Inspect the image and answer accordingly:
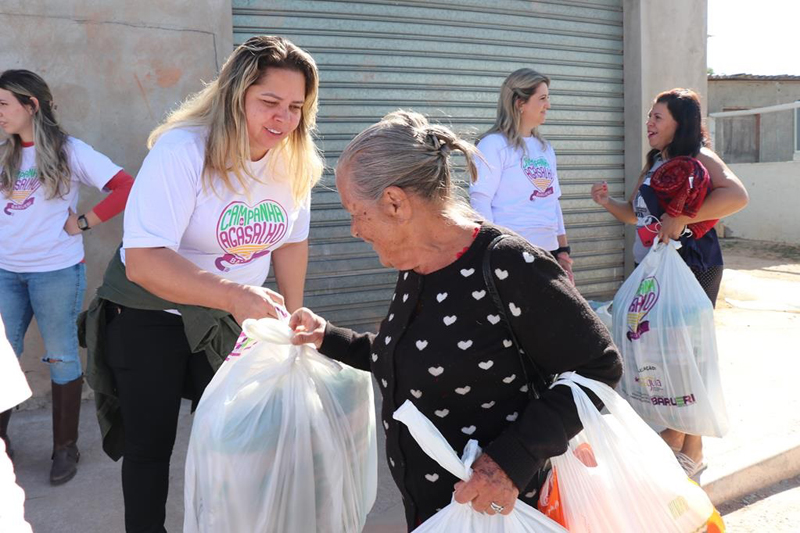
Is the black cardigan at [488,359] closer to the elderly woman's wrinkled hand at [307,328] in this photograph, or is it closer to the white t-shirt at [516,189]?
the elderly woman's wrinkled hand at [307,328]

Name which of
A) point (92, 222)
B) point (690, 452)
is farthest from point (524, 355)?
point (92, 222)

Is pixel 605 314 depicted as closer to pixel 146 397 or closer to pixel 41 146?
pixel 146 397

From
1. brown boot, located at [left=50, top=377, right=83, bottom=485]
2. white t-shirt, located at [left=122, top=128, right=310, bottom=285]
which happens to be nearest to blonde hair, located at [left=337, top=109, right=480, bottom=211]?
white t-shirt, located at [left=122, top=128, right=310, bottom=285]

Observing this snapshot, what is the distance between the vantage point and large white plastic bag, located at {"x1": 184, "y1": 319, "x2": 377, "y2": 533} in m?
2.02

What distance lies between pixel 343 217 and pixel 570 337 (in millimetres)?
3972

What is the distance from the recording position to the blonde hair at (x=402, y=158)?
1750mm

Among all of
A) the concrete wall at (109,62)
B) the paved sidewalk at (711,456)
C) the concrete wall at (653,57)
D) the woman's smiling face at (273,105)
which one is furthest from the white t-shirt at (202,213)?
the concrete wall at (653,57)

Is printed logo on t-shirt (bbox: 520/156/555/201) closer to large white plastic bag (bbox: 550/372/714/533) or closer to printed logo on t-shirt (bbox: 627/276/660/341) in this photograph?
printed logo on t-shirt (bbox: 627/276/660/341)

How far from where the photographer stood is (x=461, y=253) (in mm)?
Answer: 1801

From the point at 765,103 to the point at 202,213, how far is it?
71.4ft

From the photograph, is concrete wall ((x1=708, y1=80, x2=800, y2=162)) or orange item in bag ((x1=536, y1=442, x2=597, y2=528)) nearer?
orange item in bag ((x1=536, y1=442, x2=597, y2=528))

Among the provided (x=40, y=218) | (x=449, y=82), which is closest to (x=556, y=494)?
(x=40, y=218)

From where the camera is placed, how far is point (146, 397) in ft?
8.06

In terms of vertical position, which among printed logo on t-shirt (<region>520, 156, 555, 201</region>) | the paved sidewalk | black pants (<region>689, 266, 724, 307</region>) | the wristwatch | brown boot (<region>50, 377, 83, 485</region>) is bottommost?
the paved sidewalk
